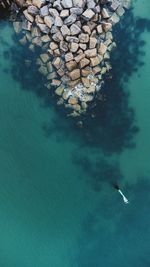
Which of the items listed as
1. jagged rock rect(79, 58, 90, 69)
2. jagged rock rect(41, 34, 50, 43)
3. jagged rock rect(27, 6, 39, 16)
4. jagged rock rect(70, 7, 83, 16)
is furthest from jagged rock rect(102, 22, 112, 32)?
jagged rock rect(27, 6, 39, 16)

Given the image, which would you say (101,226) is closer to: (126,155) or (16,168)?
(126,155)

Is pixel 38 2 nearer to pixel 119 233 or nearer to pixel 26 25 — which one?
pixel 26 25

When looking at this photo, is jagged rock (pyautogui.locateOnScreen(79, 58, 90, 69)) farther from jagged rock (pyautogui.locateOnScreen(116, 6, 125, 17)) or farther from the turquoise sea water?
jagged rock (pyautogui.locateOnScreen(116, 6, 125, 17))

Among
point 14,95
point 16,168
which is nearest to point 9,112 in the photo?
point 14,95

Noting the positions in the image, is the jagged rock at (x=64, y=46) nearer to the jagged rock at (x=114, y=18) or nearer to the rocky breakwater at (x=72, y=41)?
the rocky breakwater at (x=72, y=41)

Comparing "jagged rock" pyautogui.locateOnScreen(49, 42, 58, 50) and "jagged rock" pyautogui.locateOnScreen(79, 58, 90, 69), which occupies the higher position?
"jagged rock" pyautogui.locateOnScreen(79, 58, 90, 69)

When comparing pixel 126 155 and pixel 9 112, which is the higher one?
pixel 126 155

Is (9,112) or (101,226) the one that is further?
(101,226)
